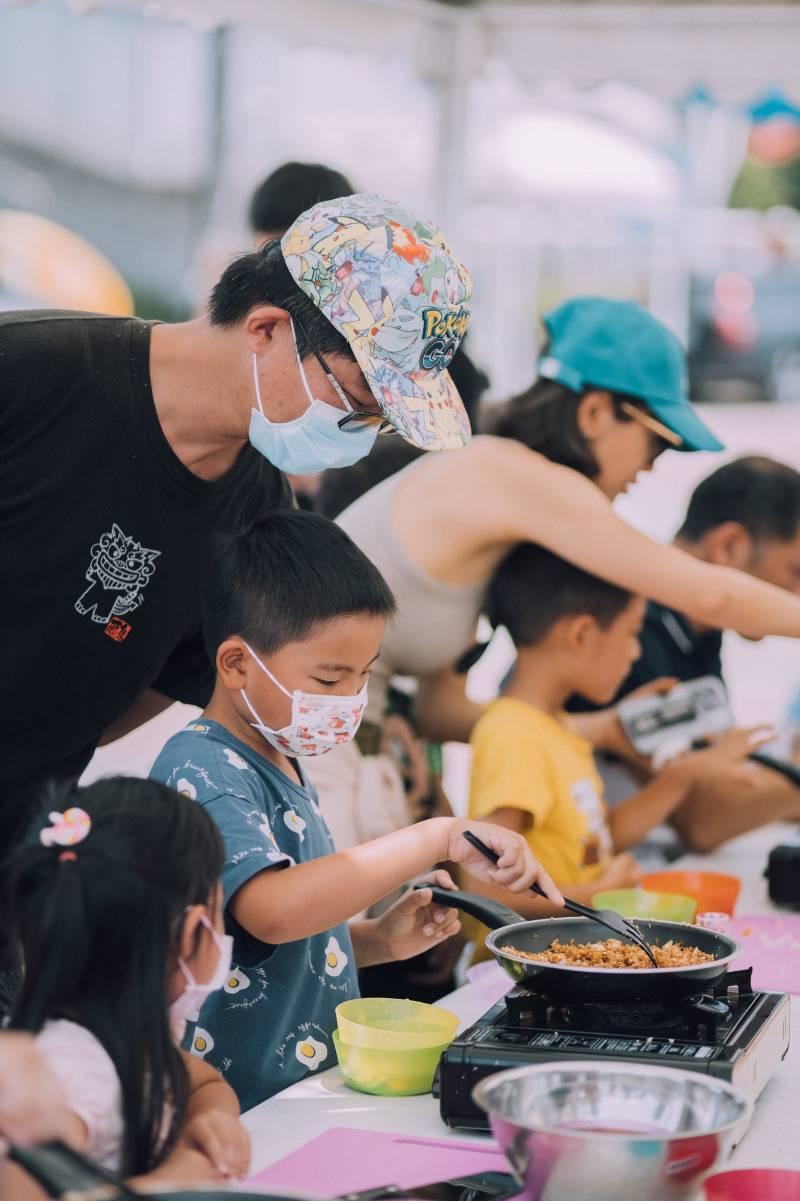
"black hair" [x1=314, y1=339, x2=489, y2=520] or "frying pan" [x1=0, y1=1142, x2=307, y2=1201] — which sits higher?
"frying pan" [x1=0, y1=1142, x2=307, y2=1201]

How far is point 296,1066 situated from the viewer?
5.59ft

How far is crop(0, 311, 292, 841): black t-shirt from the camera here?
5.93 feet

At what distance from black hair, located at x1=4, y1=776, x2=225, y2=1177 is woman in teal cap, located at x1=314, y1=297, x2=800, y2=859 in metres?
1.18

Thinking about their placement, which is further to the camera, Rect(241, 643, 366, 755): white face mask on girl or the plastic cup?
the plastic cup

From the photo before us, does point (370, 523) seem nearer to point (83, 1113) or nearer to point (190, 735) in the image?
point (190, 735)

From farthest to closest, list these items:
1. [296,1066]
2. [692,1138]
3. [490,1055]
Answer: [296,1066] < [490,1055] < [692,1138]

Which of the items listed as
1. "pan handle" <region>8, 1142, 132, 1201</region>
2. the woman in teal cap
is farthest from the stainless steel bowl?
the woman in teal cap

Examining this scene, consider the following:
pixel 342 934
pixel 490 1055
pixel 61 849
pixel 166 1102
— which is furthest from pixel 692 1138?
pixel 342 934

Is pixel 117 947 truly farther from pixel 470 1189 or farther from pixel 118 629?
pixel 118 629

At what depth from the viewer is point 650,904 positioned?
2.18m

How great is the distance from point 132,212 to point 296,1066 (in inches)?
374

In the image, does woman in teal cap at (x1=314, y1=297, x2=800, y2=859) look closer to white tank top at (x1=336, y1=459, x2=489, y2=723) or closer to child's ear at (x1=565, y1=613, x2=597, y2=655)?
white tank top at (x1=336, y1=459, x2=489, y2=723)

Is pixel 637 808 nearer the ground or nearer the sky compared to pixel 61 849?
nearer the ground

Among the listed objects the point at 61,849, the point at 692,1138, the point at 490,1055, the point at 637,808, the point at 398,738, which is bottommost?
the point at 637,808
